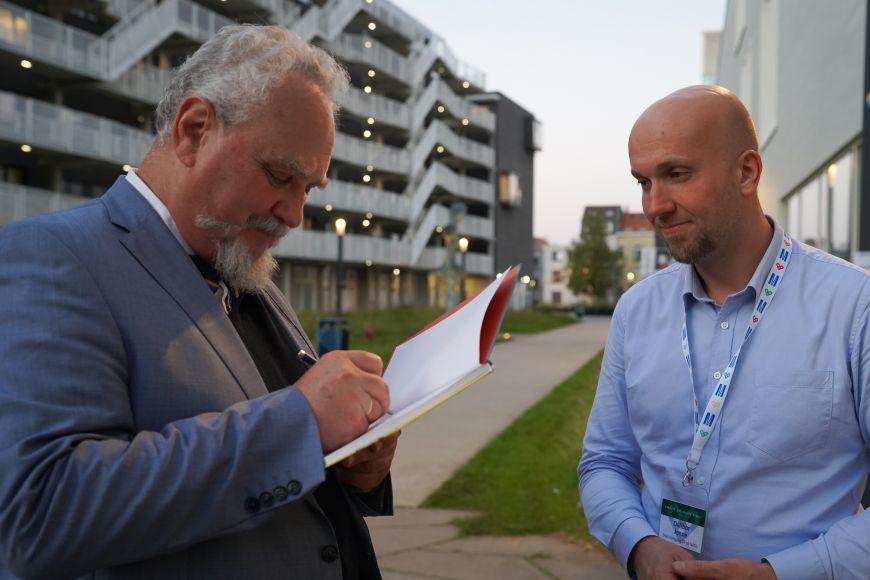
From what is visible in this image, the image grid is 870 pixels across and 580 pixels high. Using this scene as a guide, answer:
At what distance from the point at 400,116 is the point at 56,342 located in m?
44.2

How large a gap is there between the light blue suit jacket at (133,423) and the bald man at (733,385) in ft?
3.22

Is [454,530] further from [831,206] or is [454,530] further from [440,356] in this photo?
[831,206]

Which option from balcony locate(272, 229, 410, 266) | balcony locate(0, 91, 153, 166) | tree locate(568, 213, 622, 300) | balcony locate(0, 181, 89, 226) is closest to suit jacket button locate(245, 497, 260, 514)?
balcony locate(0, 181, 89, 226)

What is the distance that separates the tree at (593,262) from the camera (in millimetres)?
72500

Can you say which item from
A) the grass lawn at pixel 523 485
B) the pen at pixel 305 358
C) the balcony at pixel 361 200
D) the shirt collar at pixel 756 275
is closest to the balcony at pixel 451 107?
the balcony at pixel 361 200

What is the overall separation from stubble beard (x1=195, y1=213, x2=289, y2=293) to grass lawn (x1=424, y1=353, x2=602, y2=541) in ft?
13.2

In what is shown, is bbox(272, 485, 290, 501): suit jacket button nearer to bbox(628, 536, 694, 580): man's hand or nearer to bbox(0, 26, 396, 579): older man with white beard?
bbox(0, 26, 396, 579): older man with white beard

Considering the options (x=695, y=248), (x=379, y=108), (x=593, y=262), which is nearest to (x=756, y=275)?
(x=695, y=248)

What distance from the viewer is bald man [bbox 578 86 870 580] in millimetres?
1952

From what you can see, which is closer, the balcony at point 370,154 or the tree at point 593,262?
the balcony at point 370,154

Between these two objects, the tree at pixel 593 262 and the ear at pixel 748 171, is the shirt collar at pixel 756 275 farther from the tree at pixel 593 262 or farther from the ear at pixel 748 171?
the tree at pixel 593 262

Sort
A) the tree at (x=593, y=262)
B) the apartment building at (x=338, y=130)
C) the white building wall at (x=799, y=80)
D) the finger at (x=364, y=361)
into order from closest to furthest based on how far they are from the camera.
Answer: the finger at (x=364, y=361)
the white building wall at (x=799, y=80)
the apartment building at (x=338, y=130)
the tree at (x=593, y=262)

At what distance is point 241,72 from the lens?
5.44ft

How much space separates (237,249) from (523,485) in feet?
18.0
